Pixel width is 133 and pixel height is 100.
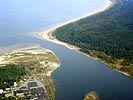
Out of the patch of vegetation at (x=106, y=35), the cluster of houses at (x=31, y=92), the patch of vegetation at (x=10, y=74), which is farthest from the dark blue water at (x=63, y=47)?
the patch of vegetation at (x=10, y=74)

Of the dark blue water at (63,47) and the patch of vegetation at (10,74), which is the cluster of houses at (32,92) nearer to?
the dark blue water at (63,47)

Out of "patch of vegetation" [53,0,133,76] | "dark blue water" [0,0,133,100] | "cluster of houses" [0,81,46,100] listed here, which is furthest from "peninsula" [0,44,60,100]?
"patch of vegetation" [53,0,133,76]

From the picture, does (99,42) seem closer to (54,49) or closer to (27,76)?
(54,49)

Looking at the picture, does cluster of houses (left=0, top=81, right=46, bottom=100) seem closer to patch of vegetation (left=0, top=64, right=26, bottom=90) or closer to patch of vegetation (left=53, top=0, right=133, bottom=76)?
patch of vegetation (left=0, top=64, right=26, bottom=90)

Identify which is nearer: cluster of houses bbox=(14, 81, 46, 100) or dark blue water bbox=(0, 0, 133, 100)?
cluster of houses bbox=(14, 81, 46, 100)

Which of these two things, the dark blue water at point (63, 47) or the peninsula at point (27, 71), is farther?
the dark blue water at point (63, 47)

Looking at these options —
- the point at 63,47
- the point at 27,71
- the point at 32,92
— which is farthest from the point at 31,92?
the point at 63,47
